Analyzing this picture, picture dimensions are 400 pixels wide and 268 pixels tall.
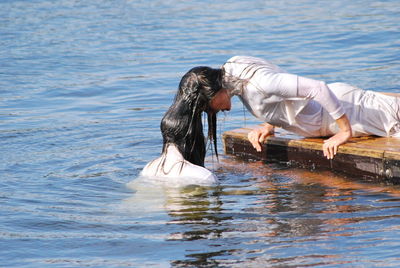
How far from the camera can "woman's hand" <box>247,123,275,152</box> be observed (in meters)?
7.64

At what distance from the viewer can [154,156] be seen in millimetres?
8352

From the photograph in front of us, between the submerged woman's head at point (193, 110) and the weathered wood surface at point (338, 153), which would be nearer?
the submerged woman's head at point (193, 110)

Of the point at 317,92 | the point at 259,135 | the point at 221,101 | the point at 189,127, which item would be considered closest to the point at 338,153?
the point at 317,92

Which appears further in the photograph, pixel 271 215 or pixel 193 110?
pixel 193 110

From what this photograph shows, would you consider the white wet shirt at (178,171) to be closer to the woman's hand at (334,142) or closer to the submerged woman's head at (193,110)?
the submerged woman's head at (193,110)

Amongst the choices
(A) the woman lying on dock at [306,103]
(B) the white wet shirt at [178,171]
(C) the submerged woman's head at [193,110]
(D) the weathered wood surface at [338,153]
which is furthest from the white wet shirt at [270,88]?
(B) the white wet shirt at [178,171]

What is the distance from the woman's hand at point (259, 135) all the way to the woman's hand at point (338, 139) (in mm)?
783

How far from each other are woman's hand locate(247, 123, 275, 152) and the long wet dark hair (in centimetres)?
91

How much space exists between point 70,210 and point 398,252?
2.73 metres

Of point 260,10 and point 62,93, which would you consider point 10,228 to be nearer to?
point 62,93

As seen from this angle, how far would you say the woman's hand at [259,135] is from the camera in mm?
7641

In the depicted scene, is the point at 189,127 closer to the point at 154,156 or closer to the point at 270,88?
the point at 270,88

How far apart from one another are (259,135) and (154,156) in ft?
4.15

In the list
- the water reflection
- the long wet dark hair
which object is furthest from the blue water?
the long wet dark hair
